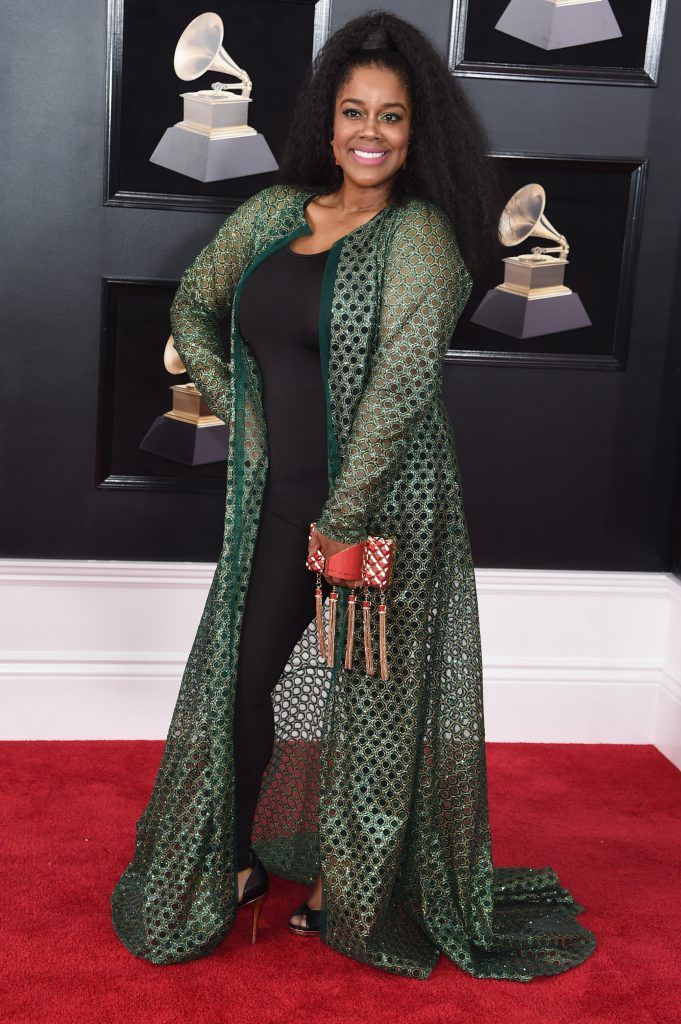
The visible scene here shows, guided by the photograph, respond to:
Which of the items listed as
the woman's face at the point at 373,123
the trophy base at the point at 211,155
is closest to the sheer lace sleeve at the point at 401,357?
the woman's face at the point at 373,123

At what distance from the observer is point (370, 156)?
224 centimetres

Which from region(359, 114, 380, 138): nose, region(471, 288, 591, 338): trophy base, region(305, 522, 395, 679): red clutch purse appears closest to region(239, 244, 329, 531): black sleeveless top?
region(305, 522, 395, 679): red clutch purse

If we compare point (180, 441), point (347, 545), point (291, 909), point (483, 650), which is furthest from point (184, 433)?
point (291, 909)

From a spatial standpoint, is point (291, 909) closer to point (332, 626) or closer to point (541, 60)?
point (332, 626)

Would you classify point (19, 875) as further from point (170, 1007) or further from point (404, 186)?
point (404, 186)

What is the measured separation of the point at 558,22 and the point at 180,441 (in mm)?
1537

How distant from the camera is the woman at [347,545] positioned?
223cm

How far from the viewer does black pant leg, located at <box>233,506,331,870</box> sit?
7.88 ft

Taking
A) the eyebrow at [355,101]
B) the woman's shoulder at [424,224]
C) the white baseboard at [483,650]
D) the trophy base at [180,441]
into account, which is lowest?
the white baseboard at [483,650]

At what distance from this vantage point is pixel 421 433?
2352mm

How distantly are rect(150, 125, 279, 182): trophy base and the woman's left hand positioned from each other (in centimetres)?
131

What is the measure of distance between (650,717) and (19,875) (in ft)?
6.44

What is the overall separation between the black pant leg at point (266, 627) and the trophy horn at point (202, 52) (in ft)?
4.41

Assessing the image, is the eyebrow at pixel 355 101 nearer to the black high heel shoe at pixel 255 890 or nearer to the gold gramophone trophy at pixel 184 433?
the gold gramophone trophy at pixel 184 433
